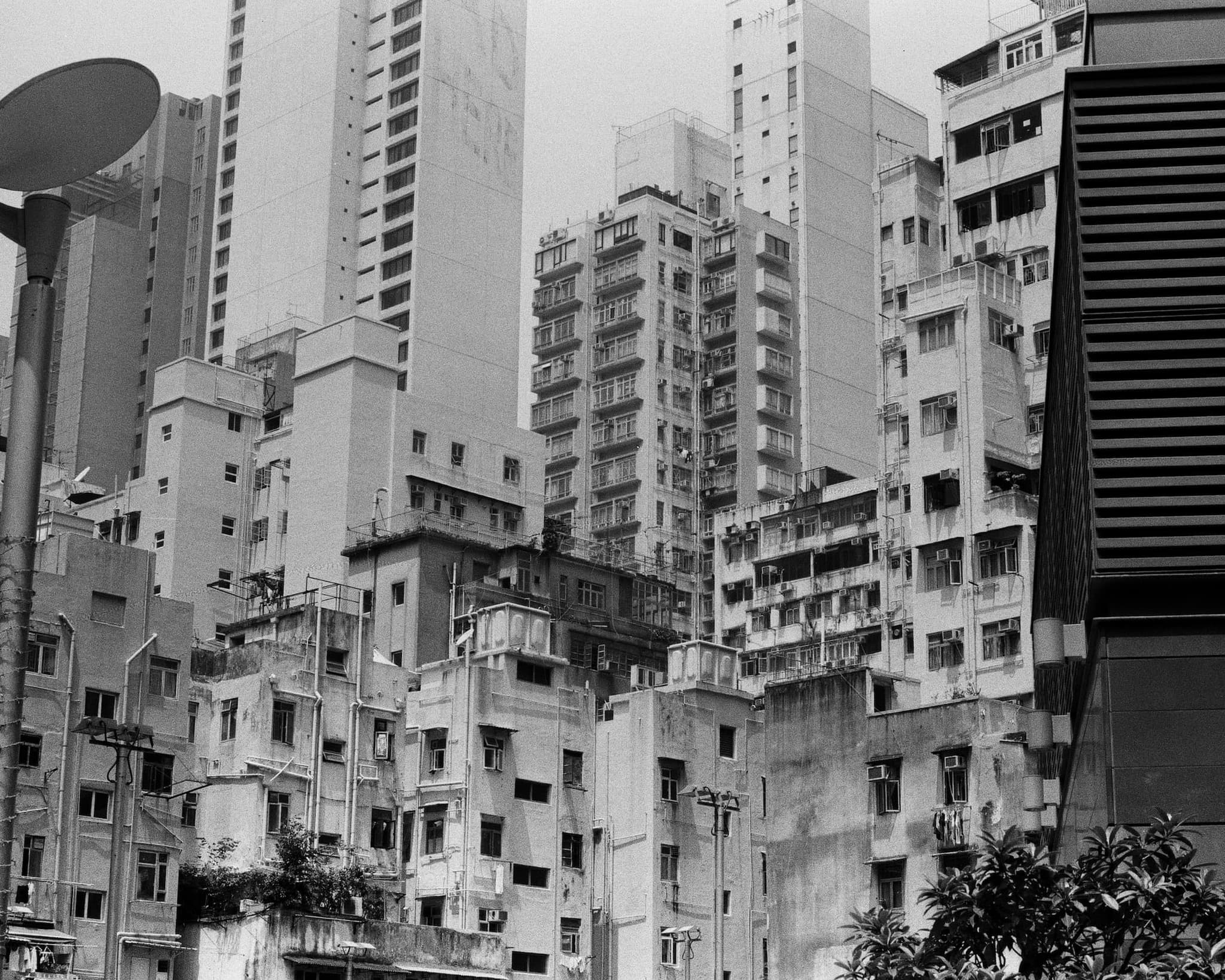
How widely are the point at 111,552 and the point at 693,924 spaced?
21101mm

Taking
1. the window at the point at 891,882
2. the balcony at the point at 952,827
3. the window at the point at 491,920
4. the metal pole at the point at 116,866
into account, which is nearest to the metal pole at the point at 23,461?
the metal pole at the point at 116,866

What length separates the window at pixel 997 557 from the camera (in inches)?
2483

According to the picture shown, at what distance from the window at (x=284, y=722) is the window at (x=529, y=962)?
8.79m

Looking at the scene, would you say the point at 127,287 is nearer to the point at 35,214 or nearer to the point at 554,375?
the point at 554,375

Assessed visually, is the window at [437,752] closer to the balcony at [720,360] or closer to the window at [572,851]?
the window at [572,851]

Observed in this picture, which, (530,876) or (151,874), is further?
(530,876)

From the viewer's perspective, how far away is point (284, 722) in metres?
57.2

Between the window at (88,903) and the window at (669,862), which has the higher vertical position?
the window at (669,862)

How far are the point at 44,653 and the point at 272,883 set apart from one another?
8663 mm

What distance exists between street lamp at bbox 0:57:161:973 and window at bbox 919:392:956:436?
182ft

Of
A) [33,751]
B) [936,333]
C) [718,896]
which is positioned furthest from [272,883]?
[936,333]

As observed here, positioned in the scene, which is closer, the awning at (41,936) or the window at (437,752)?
the awning at (41,936)

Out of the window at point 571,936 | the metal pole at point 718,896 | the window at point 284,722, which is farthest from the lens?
the window at point 571,936

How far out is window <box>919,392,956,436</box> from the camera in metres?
65.6
